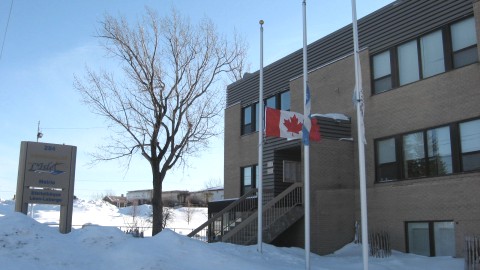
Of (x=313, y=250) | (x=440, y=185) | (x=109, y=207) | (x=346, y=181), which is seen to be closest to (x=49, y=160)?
(x=313, y=250)

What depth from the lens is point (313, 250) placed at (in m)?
18.6

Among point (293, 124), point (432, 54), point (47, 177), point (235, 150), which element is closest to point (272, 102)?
point (235, 150)

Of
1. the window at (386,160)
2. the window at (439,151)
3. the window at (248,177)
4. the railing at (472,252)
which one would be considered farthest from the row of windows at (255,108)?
the railing at (472,252)

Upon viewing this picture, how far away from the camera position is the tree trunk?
86.9 feet

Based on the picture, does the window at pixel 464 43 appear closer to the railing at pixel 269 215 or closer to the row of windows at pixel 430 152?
the row of windows at pixel 430 152

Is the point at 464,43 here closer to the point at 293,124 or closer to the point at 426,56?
the point at 426,56

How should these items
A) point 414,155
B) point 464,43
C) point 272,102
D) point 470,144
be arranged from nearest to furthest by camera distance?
point 470,144, point 464,43, point 414,155, point 272,102

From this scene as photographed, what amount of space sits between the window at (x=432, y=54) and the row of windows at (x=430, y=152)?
2028mm

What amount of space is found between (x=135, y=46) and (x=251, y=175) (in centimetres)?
941

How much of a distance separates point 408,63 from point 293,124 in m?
5.94

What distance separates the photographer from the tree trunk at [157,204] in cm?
2648

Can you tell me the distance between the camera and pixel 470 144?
1593 cm

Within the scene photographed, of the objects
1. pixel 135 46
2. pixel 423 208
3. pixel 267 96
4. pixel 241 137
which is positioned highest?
pixel 135 46

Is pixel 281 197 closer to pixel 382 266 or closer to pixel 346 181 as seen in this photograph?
pixel 346 181
